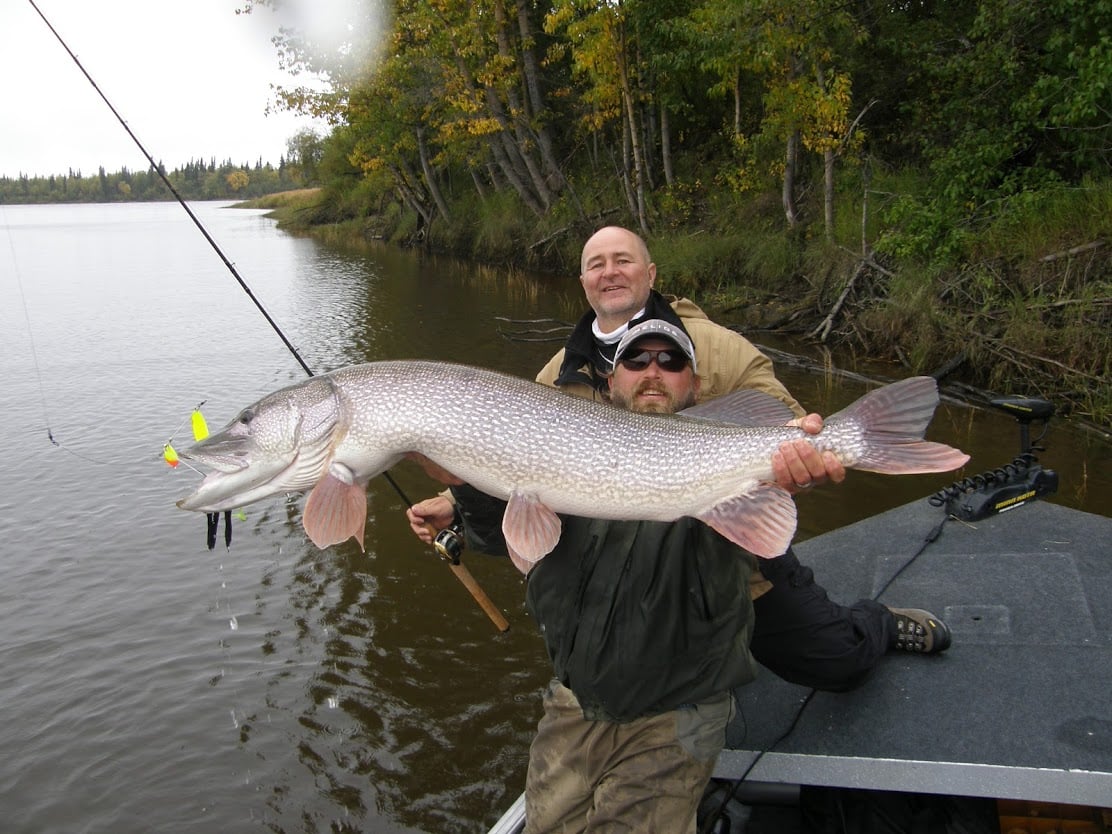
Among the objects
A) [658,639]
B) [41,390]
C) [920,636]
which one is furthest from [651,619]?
[41,390]

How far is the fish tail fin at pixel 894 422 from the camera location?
225 centimetres

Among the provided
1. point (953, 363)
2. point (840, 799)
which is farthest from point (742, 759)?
point (953, 363)

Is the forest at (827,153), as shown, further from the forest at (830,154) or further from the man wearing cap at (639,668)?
the man wearing cap at (639,668)

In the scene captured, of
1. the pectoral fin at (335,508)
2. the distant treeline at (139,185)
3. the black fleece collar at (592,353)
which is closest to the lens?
the pectoral fin at (335,508)

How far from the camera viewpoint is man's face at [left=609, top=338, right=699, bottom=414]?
2.68 m

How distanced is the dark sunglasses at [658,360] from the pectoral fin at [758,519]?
1.77 feet

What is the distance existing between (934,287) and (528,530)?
7.47m

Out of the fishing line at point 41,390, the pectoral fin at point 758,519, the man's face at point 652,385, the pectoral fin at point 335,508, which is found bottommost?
the fishing line at point 41,390

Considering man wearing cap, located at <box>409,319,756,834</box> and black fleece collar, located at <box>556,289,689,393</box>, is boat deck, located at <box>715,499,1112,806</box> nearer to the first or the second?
man wearing cap, located at <box>409,319,756,834</box>

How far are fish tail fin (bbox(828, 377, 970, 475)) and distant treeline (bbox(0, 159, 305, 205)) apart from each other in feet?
405

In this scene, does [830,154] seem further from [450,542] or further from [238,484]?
[238,484]

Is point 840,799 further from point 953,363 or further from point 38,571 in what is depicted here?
point 953,363

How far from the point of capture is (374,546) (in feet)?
19.4

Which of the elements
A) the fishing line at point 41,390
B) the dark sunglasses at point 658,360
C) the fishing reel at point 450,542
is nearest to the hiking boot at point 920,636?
the dark sunglasses at point 658,360
